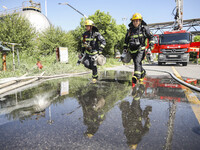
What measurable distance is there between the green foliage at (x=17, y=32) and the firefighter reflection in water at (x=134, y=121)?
16422 millimetres

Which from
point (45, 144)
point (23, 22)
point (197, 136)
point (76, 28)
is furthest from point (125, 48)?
point (76, 28)

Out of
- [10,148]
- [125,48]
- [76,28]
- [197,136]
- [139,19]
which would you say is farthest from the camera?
[76,28]

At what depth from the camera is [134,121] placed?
2.39 metres

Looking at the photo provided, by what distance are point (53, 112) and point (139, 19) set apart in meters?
4.14

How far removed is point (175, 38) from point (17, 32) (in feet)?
53.0

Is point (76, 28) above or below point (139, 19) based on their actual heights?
above

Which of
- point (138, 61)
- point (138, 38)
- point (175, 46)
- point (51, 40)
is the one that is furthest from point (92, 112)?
point (51, 40)

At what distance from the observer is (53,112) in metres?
2.83

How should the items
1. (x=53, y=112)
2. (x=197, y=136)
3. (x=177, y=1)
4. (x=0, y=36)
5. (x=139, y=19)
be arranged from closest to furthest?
(x=197, y=136), (x=53, y=112), (x=139, y=19), (x=0, y=36), (x=177, y=1)

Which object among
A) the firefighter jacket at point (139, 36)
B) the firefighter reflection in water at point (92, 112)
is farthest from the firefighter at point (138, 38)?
the firefighter reflection in water at point (92, 112)

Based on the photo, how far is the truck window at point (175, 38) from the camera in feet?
47.1

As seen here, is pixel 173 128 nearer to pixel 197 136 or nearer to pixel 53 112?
pixel 197 136

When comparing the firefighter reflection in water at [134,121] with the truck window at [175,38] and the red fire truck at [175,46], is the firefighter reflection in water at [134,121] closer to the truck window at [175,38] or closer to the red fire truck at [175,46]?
the red fire truck at [175,46]

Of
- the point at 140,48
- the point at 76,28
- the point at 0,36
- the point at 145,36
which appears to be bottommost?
the point at 140,48
